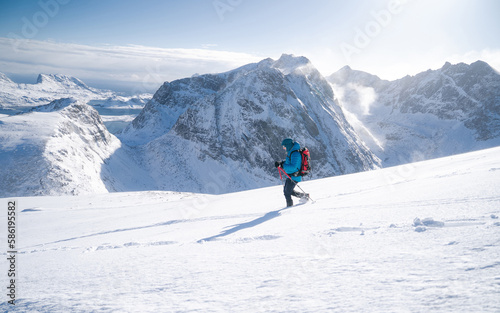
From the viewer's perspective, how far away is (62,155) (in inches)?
1813

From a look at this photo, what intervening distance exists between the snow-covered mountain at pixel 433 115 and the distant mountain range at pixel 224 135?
2.09 ft

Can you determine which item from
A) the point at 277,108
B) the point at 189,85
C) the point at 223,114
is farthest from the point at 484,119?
the point at 189,85

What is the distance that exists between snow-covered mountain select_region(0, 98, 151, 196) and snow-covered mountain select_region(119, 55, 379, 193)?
423 inches

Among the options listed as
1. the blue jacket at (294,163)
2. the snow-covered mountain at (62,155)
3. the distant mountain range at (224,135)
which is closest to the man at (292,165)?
the blue jacket at (294,163)

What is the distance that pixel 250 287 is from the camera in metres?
2.33

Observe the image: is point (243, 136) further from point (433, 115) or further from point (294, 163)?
point (433, 115)

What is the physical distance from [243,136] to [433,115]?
130 m

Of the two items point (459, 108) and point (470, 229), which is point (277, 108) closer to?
point (470, 229)

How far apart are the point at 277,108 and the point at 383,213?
8045 cm

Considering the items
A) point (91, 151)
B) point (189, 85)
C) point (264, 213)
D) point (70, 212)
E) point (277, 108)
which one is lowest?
point (264, 213)

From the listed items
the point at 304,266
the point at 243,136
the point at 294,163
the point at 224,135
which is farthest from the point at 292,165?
the point at 224,135

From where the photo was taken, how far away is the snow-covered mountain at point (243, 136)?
227 ft

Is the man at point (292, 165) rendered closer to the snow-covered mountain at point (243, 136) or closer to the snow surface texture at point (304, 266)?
the snow surface texture at point (304, 266)

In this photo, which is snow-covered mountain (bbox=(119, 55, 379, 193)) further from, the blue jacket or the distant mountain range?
the blue jacket
